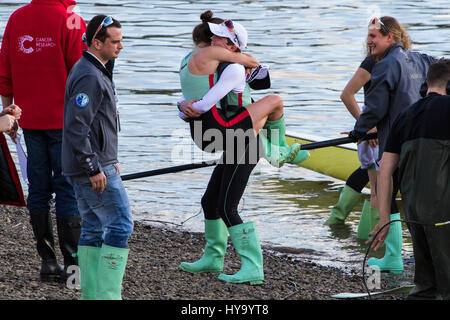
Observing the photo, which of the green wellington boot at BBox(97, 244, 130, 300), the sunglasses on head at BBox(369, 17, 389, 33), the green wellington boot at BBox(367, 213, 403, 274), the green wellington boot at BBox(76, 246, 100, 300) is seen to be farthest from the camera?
the green wellington boot at BBox(367, 213, 403, 274)

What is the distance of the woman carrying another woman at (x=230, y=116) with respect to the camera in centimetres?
602

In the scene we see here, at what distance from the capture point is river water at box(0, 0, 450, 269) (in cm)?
962

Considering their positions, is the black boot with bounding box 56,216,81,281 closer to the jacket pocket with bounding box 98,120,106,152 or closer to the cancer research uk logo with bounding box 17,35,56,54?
the jacket pocket with bounding box 98,120,106,152

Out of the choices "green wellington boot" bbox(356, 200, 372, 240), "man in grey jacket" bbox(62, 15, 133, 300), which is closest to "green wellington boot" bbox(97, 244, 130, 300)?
"man in grey jacket" bbox(62, 15, 133, 300)

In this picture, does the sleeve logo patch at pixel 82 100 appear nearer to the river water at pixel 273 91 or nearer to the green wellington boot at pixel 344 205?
the river water at pixel 273 91

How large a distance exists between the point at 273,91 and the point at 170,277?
39.4 feet

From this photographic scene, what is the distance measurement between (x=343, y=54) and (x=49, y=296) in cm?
1827

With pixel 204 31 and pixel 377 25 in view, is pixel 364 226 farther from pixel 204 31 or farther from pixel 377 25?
pixel 204 31

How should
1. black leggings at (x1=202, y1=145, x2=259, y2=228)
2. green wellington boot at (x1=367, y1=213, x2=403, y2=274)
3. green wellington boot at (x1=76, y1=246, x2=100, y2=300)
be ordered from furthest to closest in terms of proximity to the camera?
green wellington boot at (x1=367, y1=213, x2=403, y2=274)
black leggings at (x1=202, y1=145, x2=259, y2=228)
green wellington boot at (x1=76, y1=246, x2=100, y2=300)

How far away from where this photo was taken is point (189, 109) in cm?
609

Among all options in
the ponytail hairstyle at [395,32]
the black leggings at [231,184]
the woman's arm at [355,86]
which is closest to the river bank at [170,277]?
the black leggings at [231,184]

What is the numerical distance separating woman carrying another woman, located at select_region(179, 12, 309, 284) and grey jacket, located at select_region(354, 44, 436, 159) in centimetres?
71

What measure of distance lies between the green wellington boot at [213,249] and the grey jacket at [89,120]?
1.47m
